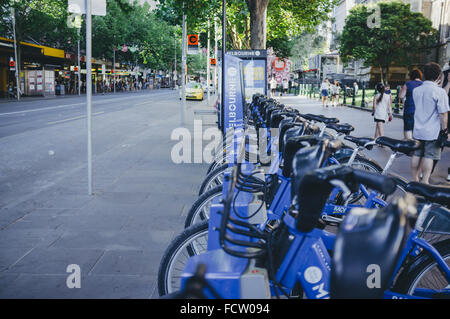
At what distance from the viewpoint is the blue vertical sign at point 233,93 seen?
313 inches

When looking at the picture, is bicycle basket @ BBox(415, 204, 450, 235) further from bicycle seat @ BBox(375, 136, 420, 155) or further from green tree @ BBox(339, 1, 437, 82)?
green tree @ BBox(339, 1, 437, 82)

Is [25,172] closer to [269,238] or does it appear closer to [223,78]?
[223,78]

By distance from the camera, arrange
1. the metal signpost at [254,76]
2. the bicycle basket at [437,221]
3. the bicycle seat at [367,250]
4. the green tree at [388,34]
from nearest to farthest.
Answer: the bicycle seat at [367,250] < the bicycle basket at [437,221] < the metal signpost at [254,76] < the green tree at [388,34]

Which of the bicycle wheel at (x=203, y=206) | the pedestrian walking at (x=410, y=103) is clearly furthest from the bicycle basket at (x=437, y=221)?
the pedestrian walking at (x=410, y=103)

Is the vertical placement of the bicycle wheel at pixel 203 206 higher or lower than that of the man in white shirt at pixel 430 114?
lower

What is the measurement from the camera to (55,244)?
4355mm

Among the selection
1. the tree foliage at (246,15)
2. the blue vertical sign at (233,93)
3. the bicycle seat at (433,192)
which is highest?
the tree foliage at (246,15)

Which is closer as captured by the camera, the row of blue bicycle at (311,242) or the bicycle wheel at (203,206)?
the row of blue bicycle at (311,242)

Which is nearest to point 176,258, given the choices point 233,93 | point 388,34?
point 233,93

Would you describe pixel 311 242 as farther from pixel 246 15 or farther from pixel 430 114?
pixel 246 15

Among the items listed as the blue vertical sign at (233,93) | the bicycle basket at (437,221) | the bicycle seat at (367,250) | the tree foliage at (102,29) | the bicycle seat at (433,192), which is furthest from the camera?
the tree foliage at (102,29)

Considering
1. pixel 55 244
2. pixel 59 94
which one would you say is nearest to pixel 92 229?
pixel 55 244

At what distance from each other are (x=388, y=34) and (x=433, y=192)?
4463cm

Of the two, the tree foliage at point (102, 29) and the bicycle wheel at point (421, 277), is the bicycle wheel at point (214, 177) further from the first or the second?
the tree foliage at point (102, 29)
